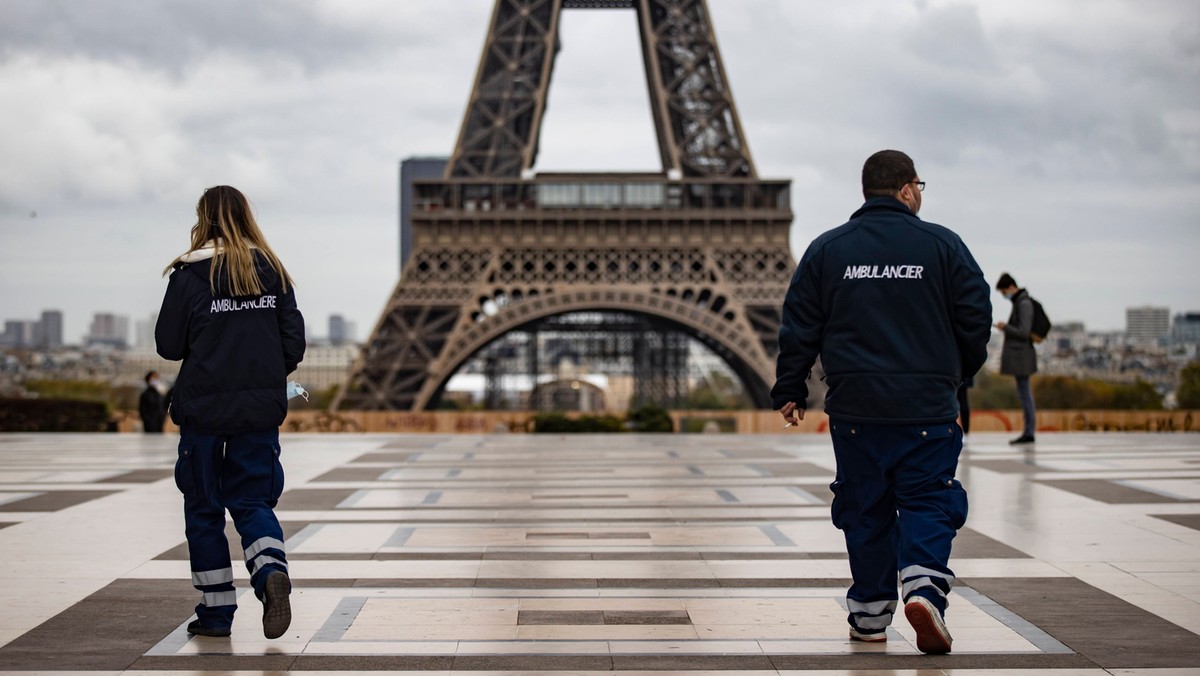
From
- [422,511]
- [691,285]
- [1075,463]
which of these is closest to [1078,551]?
[422,511]

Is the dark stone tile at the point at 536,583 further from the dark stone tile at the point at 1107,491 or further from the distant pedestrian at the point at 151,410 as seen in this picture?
the distant pedestrian at the point at 151,410

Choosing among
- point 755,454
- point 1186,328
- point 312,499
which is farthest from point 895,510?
point 1186,328

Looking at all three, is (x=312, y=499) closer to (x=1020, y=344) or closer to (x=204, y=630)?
(x=204, y=630)

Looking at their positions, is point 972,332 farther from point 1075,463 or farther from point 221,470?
point 1075,463

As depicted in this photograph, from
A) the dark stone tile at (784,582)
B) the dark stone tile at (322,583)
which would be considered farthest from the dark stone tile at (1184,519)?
the dark stone tile at (322,583)

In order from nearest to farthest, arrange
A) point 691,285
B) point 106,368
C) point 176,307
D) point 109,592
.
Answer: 1. point 176,307
2. point 109,592
3. point 691,285
4. point 106,368
